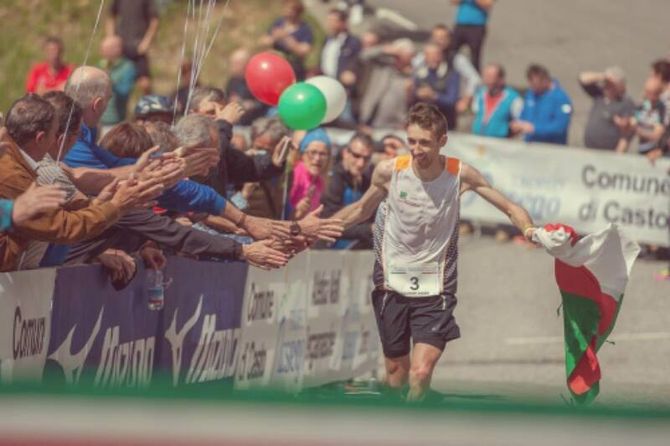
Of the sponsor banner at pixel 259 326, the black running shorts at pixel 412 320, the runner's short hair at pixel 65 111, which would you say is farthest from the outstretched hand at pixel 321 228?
the runner's short hair at pixel 65 111

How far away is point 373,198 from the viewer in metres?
11.4

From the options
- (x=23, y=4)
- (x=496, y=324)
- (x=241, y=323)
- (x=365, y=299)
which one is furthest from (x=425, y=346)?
(x=23, y=4)

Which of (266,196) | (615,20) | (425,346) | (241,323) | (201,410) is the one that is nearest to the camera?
(201,410)

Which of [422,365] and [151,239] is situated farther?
[422,365]

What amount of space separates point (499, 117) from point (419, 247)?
11.2m

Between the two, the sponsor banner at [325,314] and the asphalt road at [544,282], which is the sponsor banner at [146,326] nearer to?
the asphalt road at [544,282]

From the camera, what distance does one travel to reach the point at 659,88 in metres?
20.8

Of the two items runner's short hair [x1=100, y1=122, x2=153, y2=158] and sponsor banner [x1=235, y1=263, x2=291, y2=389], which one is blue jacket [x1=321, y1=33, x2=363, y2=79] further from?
runner's short hair [x1=100, y1=122, x2=153, y2=158]

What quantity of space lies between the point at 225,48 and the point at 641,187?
10.0 m

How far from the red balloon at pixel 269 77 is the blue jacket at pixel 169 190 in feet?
11.0

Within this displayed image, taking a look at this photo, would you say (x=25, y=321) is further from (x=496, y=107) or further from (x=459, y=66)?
(x=459, y=66)

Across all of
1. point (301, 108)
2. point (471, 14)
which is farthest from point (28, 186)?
point (471, 14)

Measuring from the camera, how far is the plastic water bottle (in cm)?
1059

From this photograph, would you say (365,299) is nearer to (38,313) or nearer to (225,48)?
(38,313)
